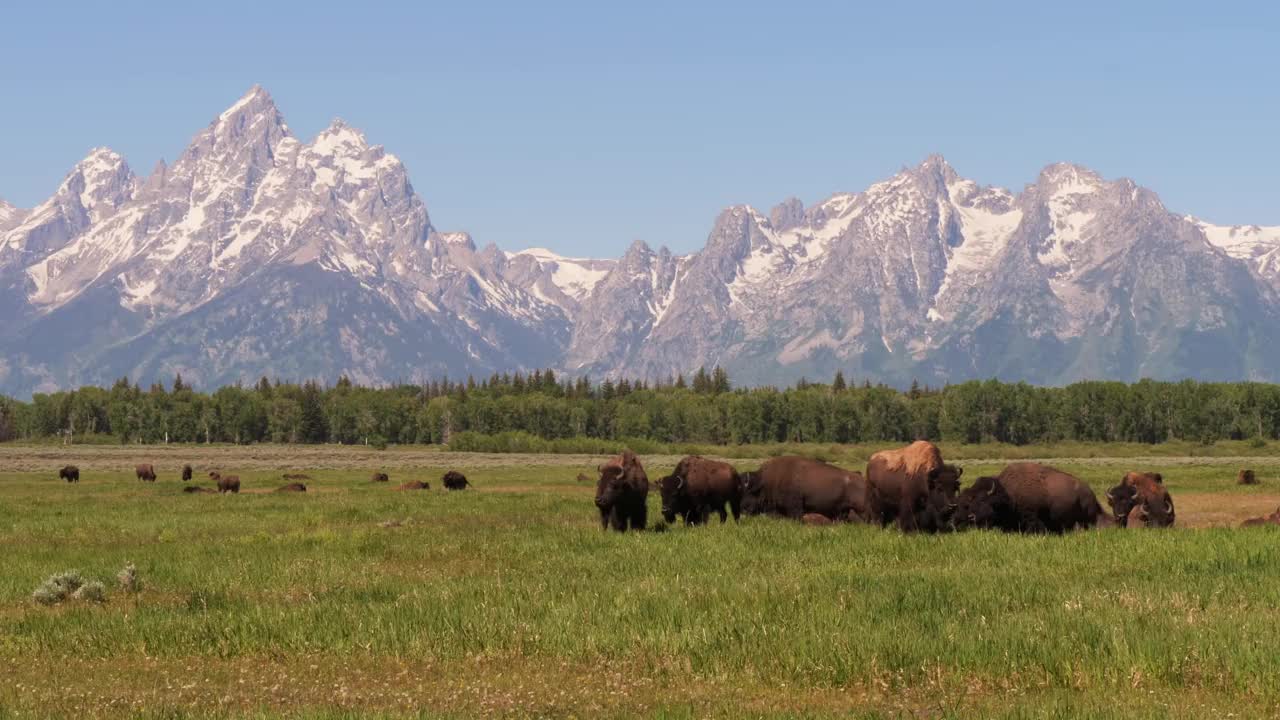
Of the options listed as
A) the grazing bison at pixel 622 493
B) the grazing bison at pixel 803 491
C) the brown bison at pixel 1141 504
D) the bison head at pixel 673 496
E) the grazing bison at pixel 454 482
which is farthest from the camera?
the grazing bison at pixel 454 482

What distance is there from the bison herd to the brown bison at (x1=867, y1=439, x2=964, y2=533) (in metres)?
0.03

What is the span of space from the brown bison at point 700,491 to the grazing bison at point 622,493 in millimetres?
2733

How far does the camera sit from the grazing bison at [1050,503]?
103 feet

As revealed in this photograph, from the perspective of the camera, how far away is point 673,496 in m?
36.4

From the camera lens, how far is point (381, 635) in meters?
16.4

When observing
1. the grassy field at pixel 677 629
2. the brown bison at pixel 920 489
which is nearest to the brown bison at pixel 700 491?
the brown bison at pixel 920 489

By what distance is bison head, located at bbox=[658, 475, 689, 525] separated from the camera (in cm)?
3603

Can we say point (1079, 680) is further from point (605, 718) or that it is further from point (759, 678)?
point (605, 718)

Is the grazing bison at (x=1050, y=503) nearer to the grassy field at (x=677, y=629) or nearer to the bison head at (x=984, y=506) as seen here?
the bison head at (x=984, y=506)

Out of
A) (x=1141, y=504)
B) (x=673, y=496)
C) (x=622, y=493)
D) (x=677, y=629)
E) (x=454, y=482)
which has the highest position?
(x=622, y=493)

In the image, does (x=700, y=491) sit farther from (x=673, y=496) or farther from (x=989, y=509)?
(x=989, y=509)

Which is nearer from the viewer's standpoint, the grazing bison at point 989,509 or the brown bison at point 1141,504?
the grazing bison at point 989,509

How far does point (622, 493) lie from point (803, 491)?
7.06m

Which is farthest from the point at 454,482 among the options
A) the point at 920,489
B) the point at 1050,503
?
the point at 1050,503
